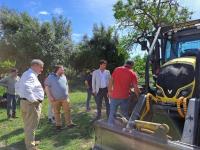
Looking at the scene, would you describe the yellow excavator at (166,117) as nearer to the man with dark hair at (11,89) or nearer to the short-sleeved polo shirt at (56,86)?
the short-sleeved polo shirt at (56,86)

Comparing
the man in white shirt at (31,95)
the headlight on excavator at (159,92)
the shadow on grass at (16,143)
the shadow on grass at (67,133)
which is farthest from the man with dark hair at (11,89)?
the headlight on excavator at (159,92)

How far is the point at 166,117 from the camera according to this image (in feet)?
16.7

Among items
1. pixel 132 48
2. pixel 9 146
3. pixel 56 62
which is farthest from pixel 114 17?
pixel 9 146

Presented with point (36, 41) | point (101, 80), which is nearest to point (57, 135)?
point (101, 80)

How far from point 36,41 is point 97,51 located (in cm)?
719

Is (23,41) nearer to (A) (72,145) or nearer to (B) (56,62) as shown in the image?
(B) (56,62)

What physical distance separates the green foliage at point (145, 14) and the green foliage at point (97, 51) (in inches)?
345

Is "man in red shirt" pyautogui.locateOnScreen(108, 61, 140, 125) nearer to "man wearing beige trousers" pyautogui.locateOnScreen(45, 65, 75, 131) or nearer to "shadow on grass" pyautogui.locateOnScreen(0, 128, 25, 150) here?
"man wearing beige trousers" pyautogui.locateOnScreen(45, 65, 75, 131)

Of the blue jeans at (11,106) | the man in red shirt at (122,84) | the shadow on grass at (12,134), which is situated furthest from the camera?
the blue jeans at (11,106)

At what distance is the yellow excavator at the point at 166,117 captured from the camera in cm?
416

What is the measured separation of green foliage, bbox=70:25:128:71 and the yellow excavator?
26.4 meters

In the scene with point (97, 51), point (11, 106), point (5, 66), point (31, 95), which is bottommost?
point (11, 106)

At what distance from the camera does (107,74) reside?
10.9m

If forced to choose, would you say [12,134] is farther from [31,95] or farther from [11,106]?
[31,95]
